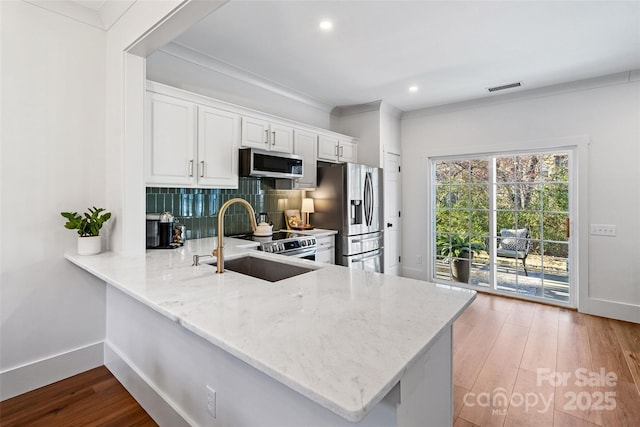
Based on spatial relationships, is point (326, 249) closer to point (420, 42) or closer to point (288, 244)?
point (288, 244)

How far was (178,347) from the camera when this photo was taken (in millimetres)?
1537

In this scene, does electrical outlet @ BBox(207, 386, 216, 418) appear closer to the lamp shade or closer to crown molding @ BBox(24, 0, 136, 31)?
crown molding @ BBox(24, 0, 136, 31)

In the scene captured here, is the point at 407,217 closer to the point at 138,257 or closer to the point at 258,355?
the point at 138,257

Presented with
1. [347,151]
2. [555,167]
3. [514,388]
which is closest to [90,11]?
[347,151]

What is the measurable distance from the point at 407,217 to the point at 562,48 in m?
2.77

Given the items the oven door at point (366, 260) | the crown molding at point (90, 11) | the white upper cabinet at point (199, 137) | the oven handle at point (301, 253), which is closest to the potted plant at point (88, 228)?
the white upper cabinet at point (199, 137)

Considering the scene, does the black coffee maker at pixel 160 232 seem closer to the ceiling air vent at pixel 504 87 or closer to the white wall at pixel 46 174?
the white wall at pixel 46 174

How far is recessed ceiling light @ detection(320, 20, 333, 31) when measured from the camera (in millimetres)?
2463

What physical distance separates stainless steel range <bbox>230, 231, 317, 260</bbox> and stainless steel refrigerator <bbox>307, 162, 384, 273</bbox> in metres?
0.57

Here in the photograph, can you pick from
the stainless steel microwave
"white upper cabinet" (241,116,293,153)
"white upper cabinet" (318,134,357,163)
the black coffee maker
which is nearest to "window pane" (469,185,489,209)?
"white upper cabinet" (318,134,357,163)

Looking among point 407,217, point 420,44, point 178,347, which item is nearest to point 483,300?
point 407,217

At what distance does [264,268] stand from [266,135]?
1712 millimetres

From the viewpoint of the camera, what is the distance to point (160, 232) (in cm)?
249

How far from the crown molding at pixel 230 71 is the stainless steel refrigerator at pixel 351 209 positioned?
94cm
